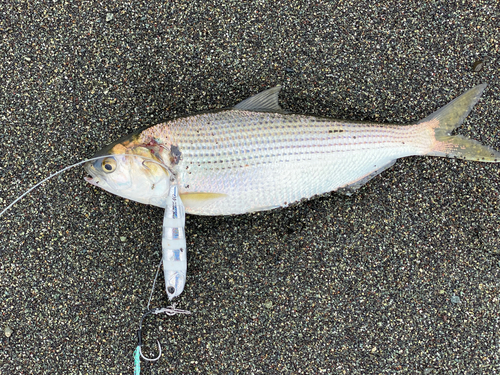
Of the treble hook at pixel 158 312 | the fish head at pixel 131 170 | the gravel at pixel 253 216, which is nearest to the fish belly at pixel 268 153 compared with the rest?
the fish head at pixel 131 170

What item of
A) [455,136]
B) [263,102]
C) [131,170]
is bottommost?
[131,170]

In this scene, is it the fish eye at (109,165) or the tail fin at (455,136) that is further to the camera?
the tail fin at (455,136)

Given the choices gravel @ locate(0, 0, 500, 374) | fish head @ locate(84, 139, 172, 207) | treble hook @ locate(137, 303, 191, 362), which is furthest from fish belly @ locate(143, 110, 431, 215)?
treble hook @ locate(137, 303, 191, 362)

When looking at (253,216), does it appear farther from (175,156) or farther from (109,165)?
(109,165)

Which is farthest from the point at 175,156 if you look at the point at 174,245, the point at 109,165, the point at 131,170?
the point at 174,245

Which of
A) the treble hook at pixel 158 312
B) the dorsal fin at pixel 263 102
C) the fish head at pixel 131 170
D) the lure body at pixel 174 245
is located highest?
the dorsal fin at pixel 263 102

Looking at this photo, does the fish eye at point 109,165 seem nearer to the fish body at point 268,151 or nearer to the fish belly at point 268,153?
the fish body at point 268,151

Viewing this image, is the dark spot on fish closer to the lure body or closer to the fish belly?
the fish belly
